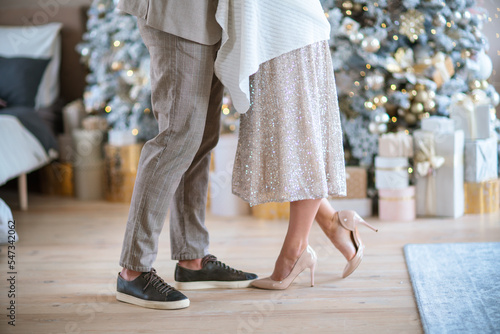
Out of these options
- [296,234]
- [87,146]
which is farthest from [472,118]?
[87,146]

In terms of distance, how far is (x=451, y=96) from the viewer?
105 inches

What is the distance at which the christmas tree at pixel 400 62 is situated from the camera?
2548 mm

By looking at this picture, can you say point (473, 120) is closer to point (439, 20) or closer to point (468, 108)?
point (468, 108)

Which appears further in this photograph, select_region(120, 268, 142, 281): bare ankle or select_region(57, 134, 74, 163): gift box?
select_region(57, 134, 74, 163): gift box

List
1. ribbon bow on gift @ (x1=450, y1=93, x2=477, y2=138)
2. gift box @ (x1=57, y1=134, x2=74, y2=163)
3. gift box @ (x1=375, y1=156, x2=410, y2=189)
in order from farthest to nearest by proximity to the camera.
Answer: gift box @ (x1=57, y1=134, x2=74, y2=163)
ribbon bow on gift @ (x1=450, y1=93, x2=477, y2=138)
gift box @ (x1=375, y1=156, x2=410, y2=189)

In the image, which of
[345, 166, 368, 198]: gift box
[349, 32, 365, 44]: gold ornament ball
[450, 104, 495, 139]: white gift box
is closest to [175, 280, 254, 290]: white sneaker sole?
[345, 166, 368, 198]: gift box

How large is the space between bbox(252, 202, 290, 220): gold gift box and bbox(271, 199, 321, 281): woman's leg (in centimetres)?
96

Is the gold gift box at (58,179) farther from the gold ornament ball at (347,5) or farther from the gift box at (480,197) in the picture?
the gift box at (480,197)

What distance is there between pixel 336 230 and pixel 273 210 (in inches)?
36.1

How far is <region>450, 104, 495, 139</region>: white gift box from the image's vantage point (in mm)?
2529

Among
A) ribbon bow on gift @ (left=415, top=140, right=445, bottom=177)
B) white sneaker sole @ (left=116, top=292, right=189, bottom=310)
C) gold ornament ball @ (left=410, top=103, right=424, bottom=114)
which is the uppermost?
gold ornament ball @ (left=410, top=103, right=424, bottom=114)

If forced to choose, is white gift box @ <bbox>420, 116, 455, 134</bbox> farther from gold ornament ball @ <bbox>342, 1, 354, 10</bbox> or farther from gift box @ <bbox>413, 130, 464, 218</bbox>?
gold ornament ball @ <bbox>342, 1, 354, 10</bbox>

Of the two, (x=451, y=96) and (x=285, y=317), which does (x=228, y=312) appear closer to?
(x=285, y=317)

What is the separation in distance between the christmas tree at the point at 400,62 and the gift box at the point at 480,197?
1.15 ft
